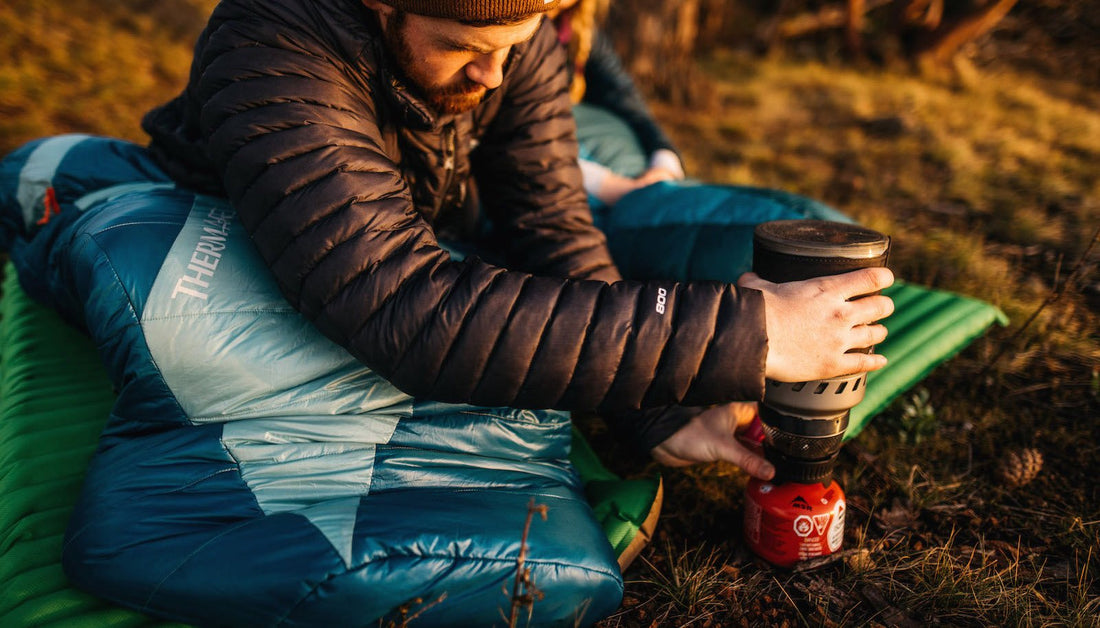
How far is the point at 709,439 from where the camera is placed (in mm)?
1593

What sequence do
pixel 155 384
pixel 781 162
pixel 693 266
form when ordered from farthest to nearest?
pixel 781 162
pixel 693 266
pixel 155 384

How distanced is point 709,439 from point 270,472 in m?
0.91

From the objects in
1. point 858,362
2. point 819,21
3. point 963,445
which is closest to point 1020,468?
point 963,445

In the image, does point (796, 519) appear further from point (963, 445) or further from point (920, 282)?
point (920, 282)

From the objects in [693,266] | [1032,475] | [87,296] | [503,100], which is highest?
[503,100]

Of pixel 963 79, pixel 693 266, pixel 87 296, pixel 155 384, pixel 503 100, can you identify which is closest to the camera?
pixel 155 384

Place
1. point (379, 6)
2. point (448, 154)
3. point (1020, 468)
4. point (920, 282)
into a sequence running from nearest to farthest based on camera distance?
point (379, 6) → point (448, 154) → point (1020, 468) → point (920, 282)

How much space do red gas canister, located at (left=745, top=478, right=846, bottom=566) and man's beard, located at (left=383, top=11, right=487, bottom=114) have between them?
0.96 meters

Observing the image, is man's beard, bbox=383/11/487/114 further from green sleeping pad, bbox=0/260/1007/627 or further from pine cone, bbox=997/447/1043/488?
pine cone, bbox=997/447/1043/488

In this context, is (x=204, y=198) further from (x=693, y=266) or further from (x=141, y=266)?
(x=693, y=266)

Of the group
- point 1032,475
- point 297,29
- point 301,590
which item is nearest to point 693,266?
point 1032,475

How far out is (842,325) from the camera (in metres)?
1.20

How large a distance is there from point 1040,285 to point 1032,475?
104 centimetres

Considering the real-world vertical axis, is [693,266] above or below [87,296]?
below
